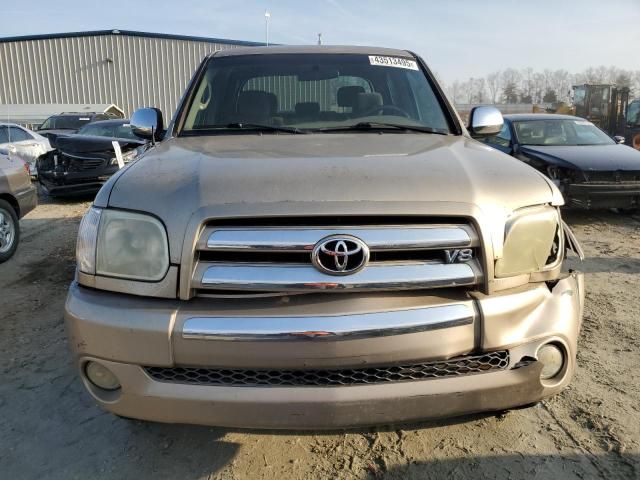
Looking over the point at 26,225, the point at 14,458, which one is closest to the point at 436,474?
the point at 14,458

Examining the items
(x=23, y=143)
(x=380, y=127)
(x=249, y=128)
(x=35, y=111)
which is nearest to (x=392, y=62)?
(x=380, y=127)

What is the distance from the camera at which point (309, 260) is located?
6.02 feet

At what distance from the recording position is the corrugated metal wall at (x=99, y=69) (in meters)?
27.7

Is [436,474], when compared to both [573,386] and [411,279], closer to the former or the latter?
[411,279]

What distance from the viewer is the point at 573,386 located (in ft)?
9.78

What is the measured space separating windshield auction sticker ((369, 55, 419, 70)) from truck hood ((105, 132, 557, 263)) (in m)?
1.18

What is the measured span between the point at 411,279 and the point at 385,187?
14.1 inches

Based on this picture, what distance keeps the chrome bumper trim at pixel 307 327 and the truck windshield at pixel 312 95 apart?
4.87 ft

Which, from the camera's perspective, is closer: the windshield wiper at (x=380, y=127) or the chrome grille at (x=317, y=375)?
the chrome grille at (x=317, y=375)

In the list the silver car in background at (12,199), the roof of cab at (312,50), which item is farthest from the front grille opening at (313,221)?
the silver car in background at (12,199)

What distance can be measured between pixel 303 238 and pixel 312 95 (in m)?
1.72

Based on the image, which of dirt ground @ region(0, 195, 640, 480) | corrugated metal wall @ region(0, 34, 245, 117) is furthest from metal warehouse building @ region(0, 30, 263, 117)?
dirt ground @ region(0, 195, 640, 480)

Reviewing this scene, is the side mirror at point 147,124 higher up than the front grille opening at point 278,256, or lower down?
higher up

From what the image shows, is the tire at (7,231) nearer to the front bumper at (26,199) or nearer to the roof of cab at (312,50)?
the front bumper at (26,199)
